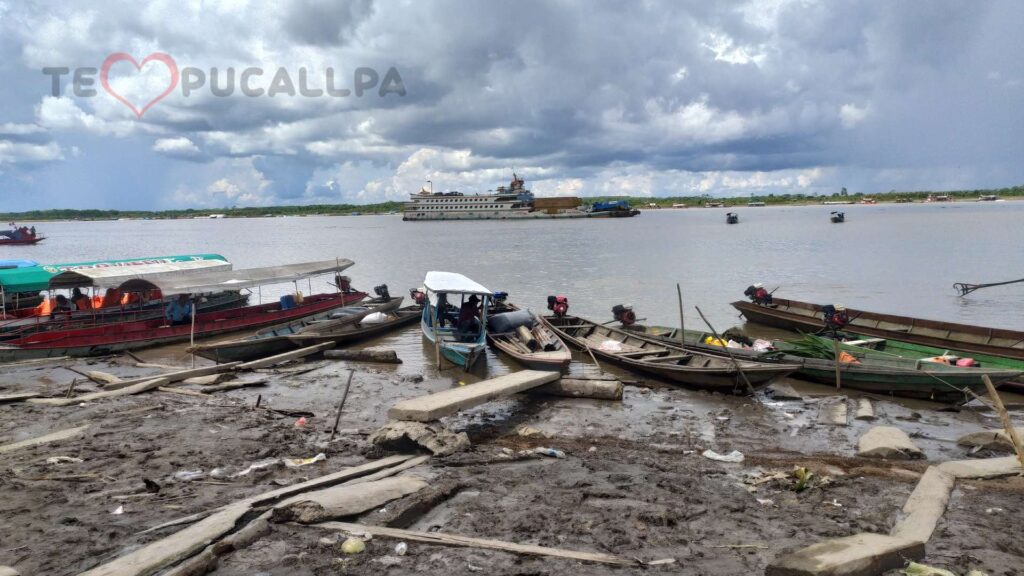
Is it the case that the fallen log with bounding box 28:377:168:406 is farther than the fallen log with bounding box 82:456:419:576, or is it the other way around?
the fallen log with bounding box 28:377:168:406

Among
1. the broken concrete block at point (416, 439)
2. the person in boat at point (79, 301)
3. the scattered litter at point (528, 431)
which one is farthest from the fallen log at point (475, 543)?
the person in boat at point (79, 301)

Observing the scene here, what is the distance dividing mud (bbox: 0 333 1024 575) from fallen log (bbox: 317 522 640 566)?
0.08m

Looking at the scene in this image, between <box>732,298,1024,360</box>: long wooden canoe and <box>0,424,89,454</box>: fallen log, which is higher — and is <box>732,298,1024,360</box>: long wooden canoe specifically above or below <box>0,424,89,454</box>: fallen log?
above

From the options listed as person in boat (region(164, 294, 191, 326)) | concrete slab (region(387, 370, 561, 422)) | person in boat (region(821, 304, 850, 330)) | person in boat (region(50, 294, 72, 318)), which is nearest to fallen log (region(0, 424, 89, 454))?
concrete slab (region(387, 370, 561, 422))

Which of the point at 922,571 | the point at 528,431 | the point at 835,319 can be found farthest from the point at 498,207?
the point at 922,571

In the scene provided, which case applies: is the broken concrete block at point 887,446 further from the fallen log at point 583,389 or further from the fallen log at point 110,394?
the fallen log at point 110,394

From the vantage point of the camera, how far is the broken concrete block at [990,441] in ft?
30.1

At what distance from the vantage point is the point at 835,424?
1077 centimetres

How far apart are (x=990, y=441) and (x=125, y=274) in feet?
67.7

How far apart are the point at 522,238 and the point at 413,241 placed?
1188 cm

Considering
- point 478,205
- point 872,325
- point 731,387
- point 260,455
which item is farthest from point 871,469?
point 478,205

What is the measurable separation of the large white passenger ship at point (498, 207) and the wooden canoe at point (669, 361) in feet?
297

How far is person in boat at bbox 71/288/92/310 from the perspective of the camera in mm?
20173

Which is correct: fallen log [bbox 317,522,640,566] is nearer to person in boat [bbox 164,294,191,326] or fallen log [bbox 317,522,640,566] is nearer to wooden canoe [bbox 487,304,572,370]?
wooden canoe [bbox 487,304,572,370]
